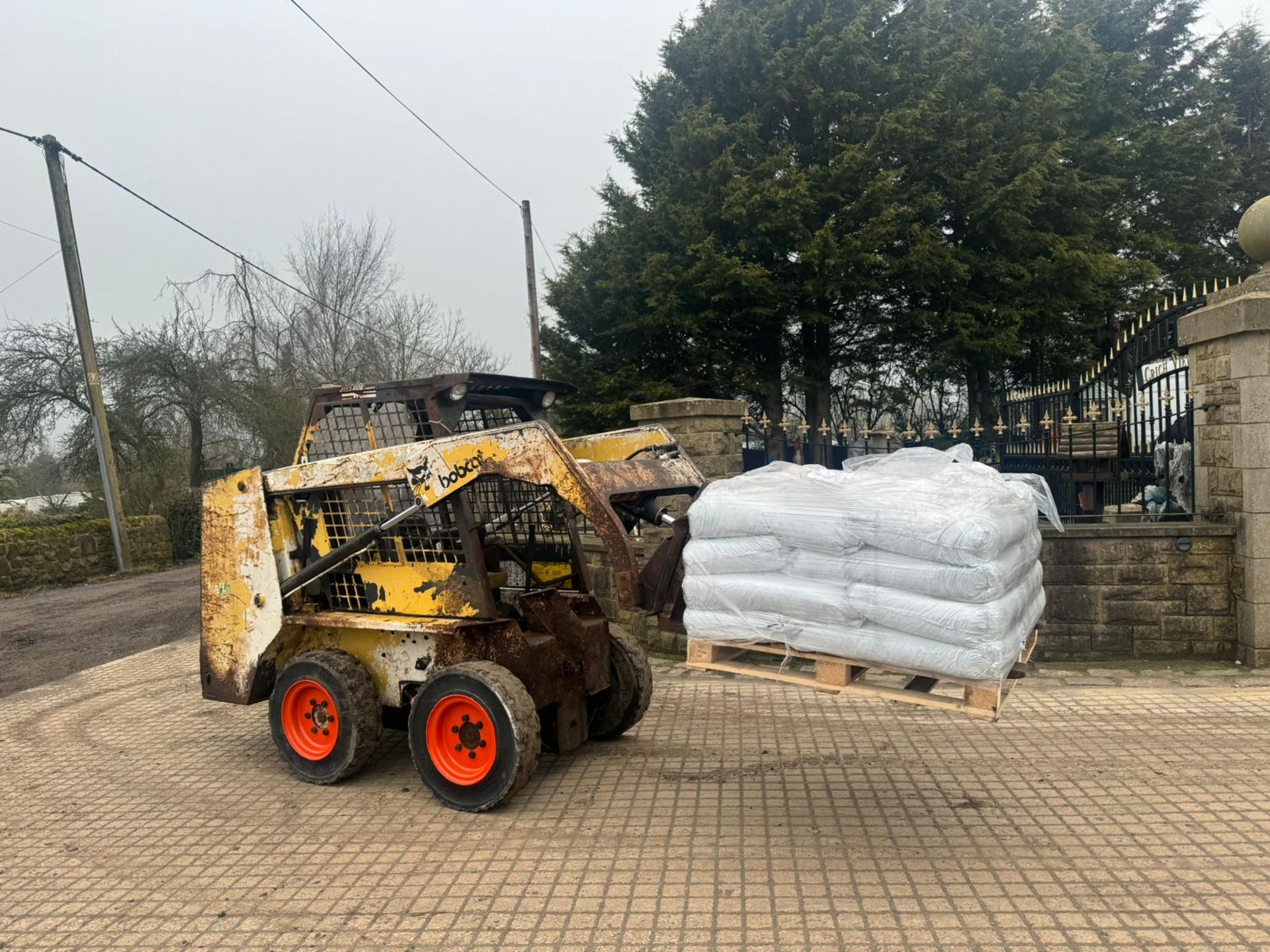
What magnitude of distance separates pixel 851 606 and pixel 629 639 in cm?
233

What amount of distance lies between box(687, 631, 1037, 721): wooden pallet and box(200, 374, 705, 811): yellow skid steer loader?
1.36 feet

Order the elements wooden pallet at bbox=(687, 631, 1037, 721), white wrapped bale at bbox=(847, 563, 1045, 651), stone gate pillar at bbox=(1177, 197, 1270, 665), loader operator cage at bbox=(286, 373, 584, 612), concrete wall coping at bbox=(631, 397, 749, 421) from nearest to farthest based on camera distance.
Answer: white wrapped bale at bbox=(847, 563, 1045, 651)
wooden pallet at bbox=(687, 631, 1037, 721)
loader operator cage at bbox=(286, 373, 584, 612)
stone gate pillar at bbox=(1177, 197, 1270, 665)
concrete wall coping at bbox=(631, 397, 749, 421)

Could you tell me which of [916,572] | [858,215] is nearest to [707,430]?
[916,572]

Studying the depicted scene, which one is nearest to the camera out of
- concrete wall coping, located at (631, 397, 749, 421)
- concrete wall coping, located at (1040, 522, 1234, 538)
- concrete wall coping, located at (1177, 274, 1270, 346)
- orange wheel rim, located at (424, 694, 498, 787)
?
orange wheel rim, located at (424, 694, 498, 787)

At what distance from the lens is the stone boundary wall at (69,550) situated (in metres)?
14.9

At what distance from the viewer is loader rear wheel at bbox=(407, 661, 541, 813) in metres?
4.39

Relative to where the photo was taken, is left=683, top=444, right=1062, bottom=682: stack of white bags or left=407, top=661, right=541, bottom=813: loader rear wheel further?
left=407, top=661, right=541, bottom=813: loader rear wheel

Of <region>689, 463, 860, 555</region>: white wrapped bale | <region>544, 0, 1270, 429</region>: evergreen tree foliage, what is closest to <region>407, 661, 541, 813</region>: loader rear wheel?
<region>689, 463, 860, 555</region>: white wrapped bale

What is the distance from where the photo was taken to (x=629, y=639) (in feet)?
18.4

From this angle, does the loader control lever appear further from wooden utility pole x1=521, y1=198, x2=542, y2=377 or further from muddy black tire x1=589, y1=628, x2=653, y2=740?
wooden utility pole x1=521, y1=198, x2=542, y2=377

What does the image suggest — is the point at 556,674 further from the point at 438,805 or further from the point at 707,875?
the point at 707,875

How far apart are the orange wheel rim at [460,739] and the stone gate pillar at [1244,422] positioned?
608cm

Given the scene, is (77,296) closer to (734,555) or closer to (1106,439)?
(734,555)

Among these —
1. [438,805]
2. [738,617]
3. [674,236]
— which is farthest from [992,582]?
[674,236]
